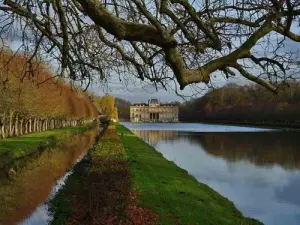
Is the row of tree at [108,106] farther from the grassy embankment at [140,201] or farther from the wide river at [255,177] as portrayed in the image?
the grassy embankment at [140,201]

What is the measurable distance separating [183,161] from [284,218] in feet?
50.8

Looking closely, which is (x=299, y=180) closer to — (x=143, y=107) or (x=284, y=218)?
(x=284, y=218)

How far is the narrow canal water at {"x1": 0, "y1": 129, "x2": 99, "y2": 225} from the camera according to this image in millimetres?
13656

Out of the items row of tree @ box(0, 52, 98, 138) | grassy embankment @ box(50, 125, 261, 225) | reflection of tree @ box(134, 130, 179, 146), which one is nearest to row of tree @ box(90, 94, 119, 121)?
reflection of tree @ box(134, 130, 179, 146)

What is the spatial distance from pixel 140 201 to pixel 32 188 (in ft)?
26.0

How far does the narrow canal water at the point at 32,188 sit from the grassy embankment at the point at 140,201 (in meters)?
0.73

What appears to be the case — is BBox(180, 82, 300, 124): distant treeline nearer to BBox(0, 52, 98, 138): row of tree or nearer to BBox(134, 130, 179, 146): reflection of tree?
BBox(134, 130, 179, 146): reflection of tree

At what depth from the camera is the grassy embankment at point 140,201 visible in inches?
318

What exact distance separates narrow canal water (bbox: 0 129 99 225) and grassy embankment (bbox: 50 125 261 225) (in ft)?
2.40

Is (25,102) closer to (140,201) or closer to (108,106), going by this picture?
(140,201)

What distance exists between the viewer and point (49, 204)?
1492cm

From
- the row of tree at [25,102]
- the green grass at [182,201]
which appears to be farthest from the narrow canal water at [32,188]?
the row of tree at [25,102]

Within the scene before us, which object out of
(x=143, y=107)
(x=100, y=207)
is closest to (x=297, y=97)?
(x=100, y=207)

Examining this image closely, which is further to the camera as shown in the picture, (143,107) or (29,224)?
(143,107)
